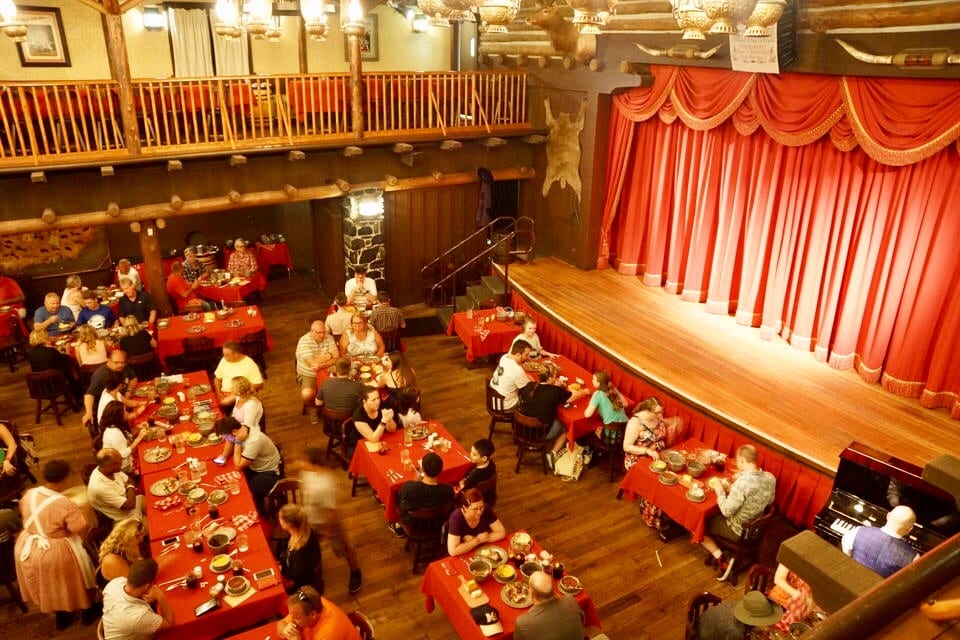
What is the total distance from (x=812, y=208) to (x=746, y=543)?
4.75 m

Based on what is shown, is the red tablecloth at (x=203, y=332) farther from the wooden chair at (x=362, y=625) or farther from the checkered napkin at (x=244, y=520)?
the wooden chair at (x=362, y=625)

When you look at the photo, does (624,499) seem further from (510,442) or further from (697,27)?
(697,27)

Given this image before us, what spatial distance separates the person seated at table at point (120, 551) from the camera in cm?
505

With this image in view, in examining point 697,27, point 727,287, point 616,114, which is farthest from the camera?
point 616,114

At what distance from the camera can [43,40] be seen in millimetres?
13242

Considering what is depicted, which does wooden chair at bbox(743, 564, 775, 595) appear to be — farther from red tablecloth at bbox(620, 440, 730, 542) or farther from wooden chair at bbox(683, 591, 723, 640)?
red tablecloth at bbox(620, 440, 730, 542)

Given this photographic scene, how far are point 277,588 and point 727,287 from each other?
7892 mm

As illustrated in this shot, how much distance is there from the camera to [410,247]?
13805 mm

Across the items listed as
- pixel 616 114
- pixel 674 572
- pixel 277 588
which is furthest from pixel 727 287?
pixel 277 588

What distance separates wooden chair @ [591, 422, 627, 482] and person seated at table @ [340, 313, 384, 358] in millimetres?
3202

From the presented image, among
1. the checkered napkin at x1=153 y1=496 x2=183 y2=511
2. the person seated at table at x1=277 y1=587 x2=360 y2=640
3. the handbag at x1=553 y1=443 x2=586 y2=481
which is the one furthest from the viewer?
the handbag at x1=553 y1=443 x2=586 y2=481

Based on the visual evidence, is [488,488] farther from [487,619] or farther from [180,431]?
[180,431]

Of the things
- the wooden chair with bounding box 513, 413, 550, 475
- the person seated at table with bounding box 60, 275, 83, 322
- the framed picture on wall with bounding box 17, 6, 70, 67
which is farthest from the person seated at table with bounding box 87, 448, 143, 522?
the framed picture on wall with bounding box 17, 6, 70, 67

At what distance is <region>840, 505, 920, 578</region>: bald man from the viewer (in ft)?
17.8
